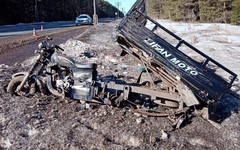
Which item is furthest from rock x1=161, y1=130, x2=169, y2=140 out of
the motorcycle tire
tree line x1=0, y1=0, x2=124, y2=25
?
tree line x1=0, y1=0, x2=124, y2=25

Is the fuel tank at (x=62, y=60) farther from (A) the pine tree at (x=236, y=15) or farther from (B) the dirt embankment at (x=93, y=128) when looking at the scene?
(A) the pine tree at (x=236, y=15)

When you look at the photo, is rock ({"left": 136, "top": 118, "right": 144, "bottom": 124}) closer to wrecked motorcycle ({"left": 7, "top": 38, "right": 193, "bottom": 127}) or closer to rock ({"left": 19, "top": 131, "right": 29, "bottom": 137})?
wrecked motorcycle ({"left": 7, "top": 38, "right": 193, "bottom": 127})

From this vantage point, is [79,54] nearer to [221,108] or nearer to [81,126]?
[81,126]

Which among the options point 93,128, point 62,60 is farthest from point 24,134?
point 62,60

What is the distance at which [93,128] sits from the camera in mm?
3359

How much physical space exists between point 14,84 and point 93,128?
6.76 feet

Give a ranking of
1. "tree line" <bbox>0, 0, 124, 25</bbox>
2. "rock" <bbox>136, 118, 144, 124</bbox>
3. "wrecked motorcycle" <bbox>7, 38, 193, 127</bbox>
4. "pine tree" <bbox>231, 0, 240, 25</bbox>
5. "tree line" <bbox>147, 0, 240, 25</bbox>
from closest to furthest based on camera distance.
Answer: "rock" <bbox>136, 118, 144, 124</bbox> → "wrecked motorcycle" <bbox>7, 38, 193, 127</bbox> → "pine tree" <bbox>231, 0, 240, 25</bbox> → "tree line" <bbox>147, 0, 240, 25</bbox> → "tree line" <bbox>0, 0, 124, 25</bbox>

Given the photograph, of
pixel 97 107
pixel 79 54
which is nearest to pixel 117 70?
pixel 79 54

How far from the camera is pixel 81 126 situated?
3271mm

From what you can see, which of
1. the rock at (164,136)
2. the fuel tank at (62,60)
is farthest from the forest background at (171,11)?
the rock at (164,136)

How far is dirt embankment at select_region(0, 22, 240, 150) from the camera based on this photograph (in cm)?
291

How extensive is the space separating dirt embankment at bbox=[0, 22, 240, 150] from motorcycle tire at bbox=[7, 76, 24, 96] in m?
0.13

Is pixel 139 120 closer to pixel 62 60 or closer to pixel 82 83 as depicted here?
pixel 82 83

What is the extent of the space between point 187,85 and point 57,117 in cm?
228
